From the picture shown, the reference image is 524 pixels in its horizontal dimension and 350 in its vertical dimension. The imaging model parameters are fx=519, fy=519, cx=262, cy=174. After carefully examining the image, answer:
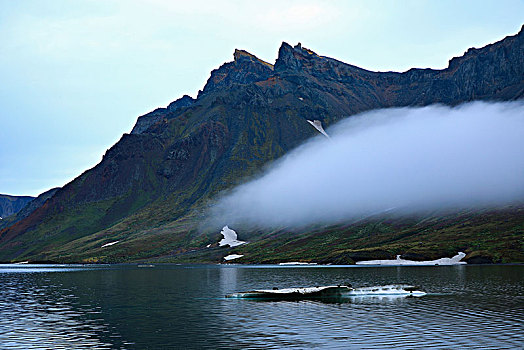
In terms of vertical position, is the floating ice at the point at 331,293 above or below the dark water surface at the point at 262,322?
above

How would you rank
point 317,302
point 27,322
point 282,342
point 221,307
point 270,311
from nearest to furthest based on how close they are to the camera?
1. point 282,342
2. point 27,322
3. point 270,311
4. point 221,307
5. point 317,302

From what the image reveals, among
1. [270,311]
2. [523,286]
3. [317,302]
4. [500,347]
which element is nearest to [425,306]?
[317,302]

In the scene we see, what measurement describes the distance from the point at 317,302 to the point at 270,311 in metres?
13.9

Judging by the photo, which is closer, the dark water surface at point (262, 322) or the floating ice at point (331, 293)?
the dark water surface at point (262, 322)

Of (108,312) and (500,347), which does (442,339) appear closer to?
(500,347)

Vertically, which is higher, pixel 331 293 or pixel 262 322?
pixel 331 293

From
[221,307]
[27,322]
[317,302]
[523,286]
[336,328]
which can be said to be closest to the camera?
[336,328]

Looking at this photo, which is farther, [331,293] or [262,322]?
[331,293]

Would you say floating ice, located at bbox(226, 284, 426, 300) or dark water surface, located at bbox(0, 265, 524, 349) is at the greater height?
floating ice, located at bbox(226, 284, 426, 300)

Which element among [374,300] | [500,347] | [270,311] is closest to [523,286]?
[374,300]

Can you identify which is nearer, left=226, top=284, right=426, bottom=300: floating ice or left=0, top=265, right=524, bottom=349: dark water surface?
left=0, top=265, right=524, bottom=349: dark water surface

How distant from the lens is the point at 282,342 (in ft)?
166

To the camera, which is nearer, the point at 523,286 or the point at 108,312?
the point at 108,312

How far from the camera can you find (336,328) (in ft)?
192
